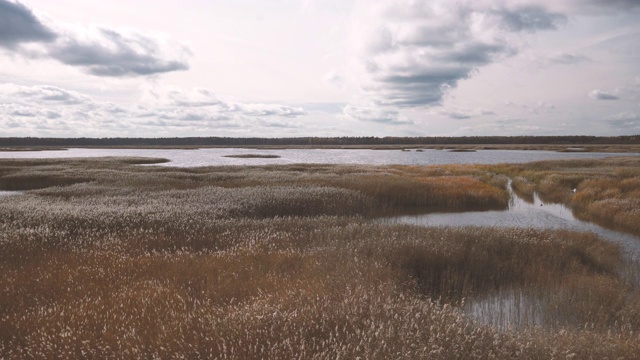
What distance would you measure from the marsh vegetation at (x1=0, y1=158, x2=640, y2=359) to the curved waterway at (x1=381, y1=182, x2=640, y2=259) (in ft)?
11.0

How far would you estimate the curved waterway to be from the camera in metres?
18.5

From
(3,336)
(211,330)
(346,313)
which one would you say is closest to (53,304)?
(3,336)

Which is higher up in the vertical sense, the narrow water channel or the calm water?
the calm water

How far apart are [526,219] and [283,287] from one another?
57.1 feet

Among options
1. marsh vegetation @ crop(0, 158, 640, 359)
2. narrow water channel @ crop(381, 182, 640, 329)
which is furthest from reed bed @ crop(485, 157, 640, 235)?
marsh vegetation @ crop(0, 158, 640, 359)

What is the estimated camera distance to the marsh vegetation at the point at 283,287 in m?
6.16

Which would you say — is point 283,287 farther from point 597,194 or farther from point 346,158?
point 346,158

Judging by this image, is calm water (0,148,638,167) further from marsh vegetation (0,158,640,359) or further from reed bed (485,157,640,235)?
marsh vegetation (0,158,640,359)

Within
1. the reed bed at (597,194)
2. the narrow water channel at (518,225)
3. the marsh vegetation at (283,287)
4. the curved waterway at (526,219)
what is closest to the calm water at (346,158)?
the reed bed at (597,194)

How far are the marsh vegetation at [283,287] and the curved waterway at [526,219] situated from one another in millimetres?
3365

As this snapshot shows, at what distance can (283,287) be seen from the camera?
8711mm

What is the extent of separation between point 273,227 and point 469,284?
7041 millimetres

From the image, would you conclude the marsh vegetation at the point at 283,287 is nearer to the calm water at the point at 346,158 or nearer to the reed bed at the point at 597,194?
the reed bed at the point at 597,194

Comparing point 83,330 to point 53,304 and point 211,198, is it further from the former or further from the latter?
point 211,198
